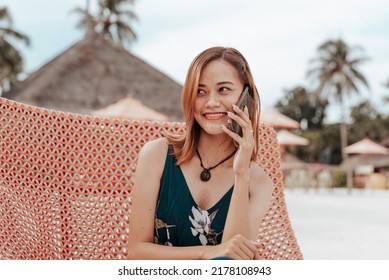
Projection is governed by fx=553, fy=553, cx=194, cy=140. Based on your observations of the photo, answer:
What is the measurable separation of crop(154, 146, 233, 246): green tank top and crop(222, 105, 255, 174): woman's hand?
0.13 m

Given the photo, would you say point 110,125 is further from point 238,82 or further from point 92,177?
point 238,82

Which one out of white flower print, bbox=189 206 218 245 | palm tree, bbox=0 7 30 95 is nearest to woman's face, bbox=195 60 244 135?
white flower print, bbox=189 206 218 245

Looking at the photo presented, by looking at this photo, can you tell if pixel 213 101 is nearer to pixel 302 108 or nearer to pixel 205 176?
pixel 205 176

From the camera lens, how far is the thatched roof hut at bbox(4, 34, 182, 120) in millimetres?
15352

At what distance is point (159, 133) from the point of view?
2.49 meters

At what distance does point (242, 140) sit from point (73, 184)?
0.87m

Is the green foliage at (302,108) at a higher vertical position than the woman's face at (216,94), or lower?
higher

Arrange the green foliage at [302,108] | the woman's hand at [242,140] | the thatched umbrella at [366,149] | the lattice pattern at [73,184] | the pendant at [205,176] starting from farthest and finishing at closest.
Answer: the green foliage at [302,108], the thatched umbrella at [366,149], the lattice pattern at [73,184], the pendant at [205,176], the woman's hand at [242,140]

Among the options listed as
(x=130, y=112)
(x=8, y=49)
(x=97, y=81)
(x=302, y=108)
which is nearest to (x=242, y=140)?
(x=130, y=112)

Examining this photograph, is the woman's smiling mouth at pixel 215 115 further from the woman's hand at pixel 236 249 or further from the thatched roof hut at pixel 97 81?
the thatched roof hut at pixel 97 81

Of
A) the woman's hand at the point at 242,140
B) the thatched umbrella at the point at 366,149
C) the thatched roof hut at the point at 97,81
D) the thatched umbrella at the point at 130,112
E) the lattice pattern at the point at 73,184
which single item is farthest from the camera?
the thatched umbrella at the point at 366,149

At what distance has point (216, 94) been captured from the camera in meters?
1.83

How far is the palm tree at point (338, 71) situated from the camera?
128 feet

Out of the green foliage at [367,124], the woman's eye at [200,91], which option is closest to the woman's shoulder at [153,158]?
the woman's eye at [200,91]
